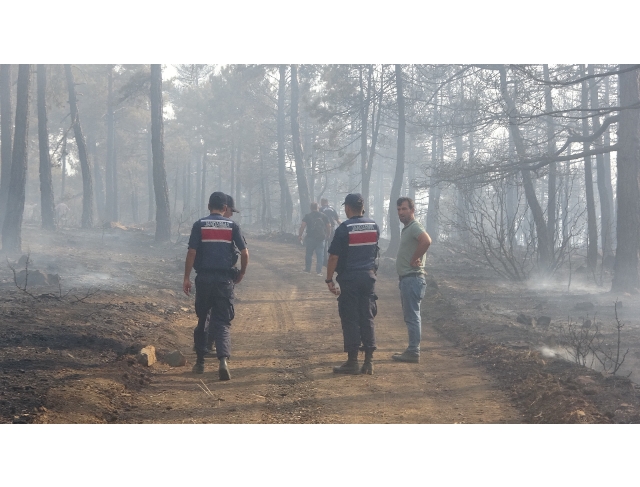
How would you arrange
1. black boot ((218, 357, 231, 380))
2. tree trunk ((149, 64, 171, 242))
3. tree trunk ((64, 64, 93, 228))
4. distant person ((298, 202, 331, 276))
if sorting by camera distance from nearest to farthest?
black boot ((218, 357, 231, 380)), distant person ((298, 202, 331, 276)), tree trunk ((149, 64, 171, 242)), tree trunk ((64, 64, 93, 228))

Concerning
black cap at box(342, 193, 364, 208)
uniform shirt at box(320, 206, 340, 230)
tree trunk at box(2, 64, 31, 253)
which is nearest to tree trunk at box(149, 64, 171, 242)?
tree trunk at box(2, 64, 31, 253)

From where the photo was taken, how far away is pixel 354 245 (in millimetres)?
7770

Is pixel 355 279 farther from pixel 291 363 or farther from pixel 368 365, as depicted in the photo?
pixel 291 363

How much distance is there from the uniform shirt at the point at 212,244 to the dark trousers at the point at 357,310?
1.48 metres

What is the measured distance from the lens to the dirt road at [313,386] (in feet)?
19.3

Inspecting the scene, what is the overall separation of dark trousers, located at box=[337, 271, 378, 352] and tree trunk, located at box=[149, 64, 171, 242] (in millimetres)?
18685

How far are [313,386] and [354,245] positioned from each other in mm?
1824

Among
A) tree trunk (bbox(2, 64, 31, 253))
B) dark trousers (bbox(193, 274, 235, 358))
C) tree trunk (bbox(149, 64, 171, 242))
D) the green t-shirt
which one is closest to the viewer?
dark trousers (bbox(193, 274, 235, 358))

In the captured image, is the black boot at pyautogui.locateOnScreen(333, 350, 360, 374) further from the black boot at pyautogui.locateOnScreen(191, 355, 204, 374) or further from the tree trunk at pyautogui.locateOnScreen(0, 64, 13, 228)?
the tree trunk at pyautogui.locateOnScreen(0, 64, 13, 228)

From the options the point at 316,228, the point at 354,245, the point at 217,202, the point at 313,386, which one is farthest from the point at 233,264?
the point at 316,228

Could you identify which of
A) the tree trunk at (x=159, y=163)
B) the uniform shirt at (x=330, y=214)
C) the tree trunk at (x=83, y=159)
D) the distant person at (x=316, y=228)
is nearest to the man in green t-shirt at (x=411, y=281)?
the distant person at (x=316, y=228)

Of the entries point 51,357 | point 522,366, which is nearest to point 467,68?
point 522,366

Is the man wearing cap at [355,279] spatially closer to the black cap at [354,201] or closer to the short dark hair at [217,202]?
the black cap at [354,201]

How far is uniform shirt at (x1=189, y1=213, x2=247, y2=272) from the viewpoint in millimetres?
7570
